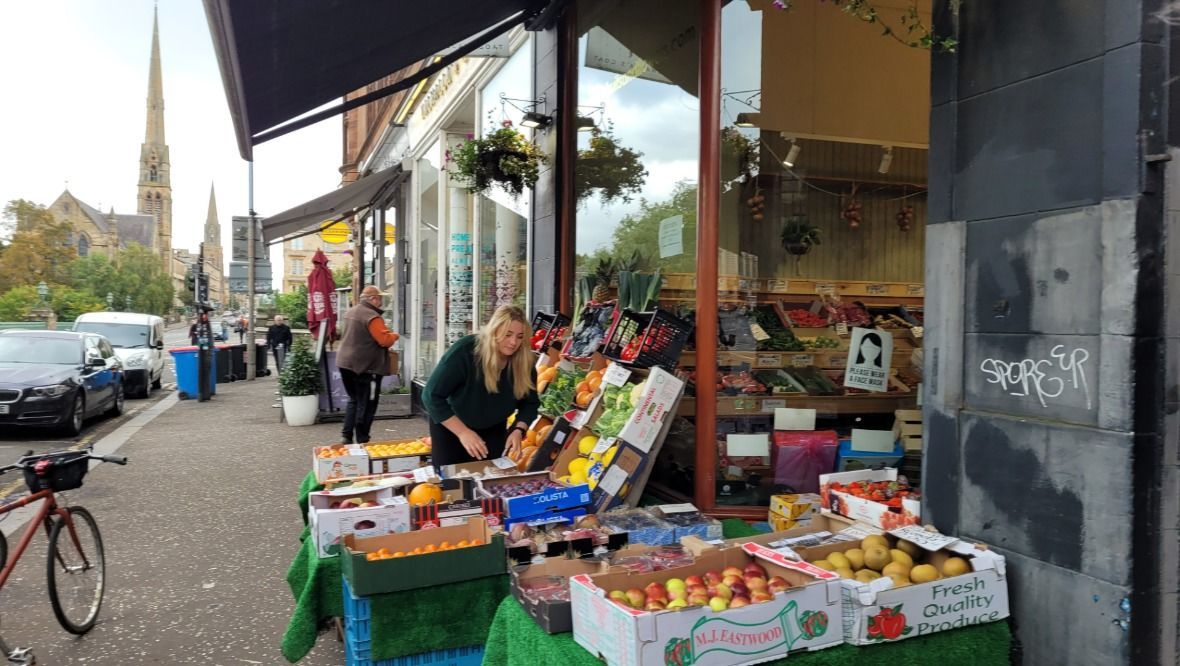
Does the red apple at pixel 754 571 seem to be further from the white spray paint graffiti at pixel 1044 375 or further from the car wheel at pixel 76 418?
the car wheel at pixel 76 418

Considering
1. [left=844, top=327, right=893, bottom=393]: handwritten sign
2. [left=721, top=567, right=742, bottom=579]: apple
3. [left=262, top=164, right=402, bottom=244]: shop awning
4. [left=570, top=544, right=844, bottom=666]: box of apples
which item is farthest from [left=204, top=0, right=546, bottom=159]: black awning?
[left=262, top=164, right=402, bottom=244]: shop awning

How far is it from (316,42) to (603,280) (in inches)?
108

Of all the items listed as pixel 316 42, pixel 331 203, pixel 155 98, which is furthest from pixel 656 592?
pixel 155 98

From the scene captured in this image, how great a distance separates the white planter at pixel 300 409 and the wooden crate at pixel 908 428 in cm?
970

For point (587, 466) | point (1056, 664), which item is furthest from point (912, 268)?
point (1056, 664)

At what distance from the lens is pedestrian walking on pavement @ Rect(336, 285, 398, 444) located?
9273 mm

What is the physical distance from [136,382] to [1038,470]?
60.2ft

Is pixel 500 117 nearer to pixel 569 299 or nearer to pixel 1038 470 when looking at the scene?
pixel 569 299

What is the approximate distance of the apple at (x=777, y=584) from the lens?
101 inches

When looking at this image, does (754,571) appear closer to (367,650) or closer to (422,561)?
(422,561)

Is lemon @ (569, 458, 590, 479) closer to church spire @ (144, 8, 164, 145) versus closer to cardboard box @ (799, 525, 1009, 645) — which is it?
cardboard box @ (799, 525, 1009, 645)

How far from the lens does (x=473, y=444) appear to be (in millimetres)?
4727

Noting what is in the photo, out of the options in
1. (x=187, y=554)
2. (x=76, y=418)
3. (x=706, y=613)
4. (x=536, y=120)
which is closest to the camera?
(x=706, y=613)

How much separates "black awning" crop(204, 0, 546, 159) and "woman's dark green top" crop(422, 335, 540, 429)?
6.78 ft
